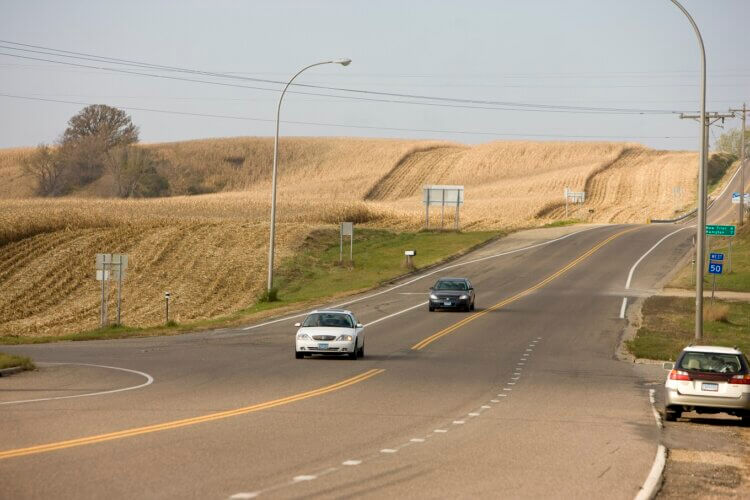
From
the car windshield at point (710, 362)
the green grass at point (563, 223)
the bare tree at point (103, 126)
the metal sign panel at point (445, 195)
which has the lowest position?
the car windshield at point (710, 362)

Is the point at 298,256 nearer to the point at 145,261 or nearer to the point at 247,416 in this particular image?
the point at 145,261

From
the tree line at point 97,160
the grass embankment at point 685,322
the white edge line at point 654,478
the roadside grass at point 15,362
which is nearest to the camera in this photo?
the white edge line at point 654,478

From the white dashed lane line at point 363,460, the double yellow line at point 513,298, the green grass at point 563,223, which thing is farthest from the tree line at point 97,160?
the white dashed lane line at point 363,460

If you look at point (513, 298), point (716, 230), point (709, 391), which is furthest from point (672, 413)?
point (513, 298)

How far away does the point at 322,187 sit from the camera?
136750 mm

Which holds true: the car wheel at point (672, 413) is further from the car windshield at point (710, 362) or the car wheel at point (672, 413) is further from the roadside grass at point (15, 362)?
the roadside grass at point (15, 362)

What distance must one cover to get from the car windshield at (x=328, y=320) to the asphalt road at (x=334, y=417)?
1.18m

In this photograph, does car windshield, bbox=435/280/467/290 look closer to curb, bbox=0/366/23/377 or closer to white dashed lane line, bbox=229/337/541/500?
curb, bbox=0/366/23/377

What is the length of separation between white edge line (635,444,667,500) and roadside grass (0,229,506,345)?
2631 centimetres

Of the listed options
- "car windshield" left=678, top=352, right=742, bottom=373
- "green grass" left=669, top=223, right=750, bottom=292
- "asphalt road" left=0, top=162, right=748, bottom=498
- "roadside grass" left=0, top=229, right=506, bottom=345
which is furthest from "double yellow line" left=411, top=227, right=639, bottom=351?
"car windshield" left=678, top=352, right=742, bottom=373

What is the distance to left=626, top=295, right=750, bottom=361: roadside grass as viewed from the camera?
36.5m

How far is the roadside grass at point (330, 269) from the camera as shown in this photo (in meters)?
41.3

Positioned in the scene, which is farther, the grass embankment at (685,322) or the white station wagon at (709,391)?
the grass embankment at (685,322)

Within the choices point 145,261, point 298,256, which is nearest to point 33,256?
point 145,261
